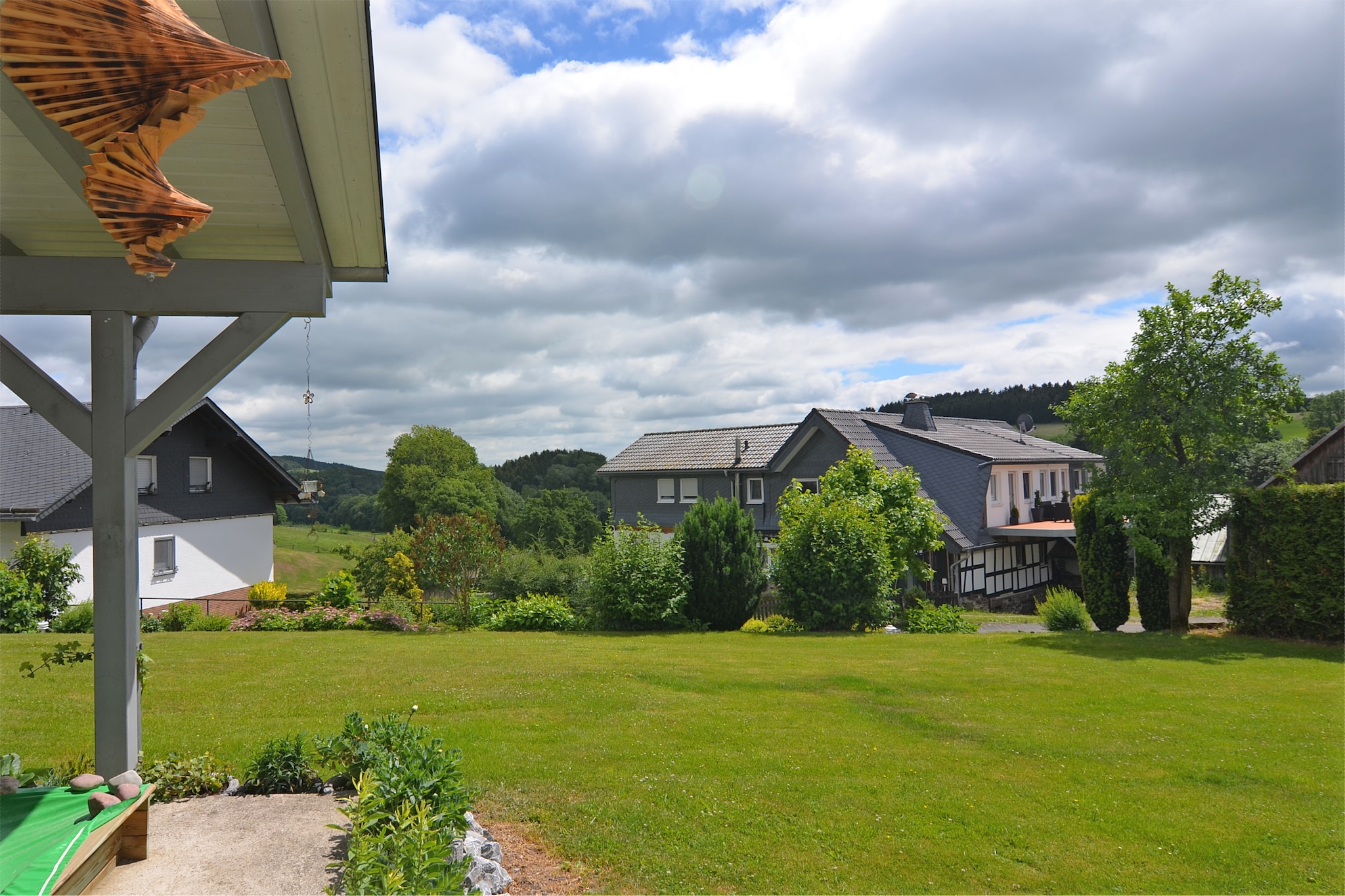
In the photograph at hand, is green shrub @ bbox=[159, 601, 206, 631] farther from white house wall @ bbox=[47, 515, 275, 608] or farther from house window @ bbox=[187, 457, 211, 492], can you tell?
house window @ bbox=[187, 457, 211, 492]

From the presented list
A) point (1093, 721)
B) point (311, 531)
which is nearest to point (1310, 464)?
point (1093, 721)

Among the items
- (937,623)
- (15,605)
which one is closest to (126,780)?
(15,605)

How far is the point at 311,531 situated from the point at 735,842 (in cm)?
4846

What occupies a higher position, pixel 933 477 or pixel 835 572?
pixel 933 477

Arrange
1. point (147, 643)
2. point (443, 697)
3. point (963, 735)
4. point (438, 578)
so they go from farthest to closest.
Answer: point (438, 578) → point (147, 643) → point (443, 697) → point (963, 735)

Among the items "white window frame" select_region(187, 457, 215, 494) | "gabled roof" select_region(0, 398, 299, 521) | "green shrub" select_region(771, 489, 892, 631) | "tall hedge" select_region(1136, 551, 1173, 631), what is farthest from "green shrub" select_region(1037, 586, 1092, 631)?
"white window frame" select_region(187, 457, 215, 494)

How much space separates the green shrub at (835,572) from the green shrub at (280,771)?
13.5 metres

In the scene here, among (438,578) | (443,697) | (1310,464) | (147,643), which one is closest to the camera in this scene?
(443,697)

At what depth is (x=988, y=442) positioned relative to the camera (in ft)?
103

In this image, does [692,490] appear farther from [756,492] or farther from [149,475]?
[149,475]

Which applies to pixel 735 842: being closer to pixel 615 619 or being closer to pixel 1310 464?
pixel 615 619

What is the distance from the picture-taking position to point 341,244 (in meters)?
5.26

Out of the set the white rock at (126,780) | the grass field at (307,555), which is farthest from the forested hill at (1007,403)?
the white rock at (126,780)

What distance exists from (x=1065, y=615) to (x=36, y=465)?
86.9 ft
